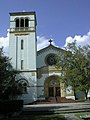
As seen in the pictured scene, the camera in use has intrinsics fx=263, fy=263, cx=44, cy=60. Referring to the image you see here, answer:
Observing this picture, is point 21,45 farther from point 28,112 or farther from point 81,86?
point 28,112

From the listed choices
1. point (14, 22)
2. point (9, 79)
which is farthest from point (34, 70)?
point (9, 79)

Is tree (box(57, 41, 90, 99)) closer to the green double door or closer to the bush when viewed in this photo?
the bush

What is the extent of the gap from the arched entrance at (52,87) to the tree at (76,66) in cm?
1160

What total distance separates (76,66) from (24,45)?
17.6 metres

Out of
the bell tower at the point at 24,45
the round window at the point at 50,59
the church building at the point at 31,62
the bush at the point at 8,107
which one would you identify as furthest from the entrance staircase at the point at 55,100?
the bush at the point at 8,107

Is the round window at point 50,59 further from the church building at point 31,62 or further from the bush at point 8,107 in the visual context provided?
the bush at point 8,107

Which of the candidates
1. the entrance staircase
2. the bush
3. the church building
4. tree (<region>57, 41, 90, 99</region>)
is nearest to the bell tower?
the church building

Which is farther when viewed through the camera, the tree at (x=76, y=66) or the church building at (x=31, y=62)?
the church building at (x=31, y=62)

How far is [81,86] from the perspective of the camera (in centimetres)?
3250

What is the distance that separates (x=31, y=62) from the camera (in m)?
48.8

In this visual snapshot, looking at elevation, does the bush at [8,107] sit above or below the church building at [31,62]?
below

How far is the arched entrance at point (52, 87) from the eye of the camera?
50.0m

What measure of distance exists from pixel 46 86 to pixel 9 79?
75.9 ft

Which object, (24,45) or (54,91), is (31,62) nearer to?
(24,45)
